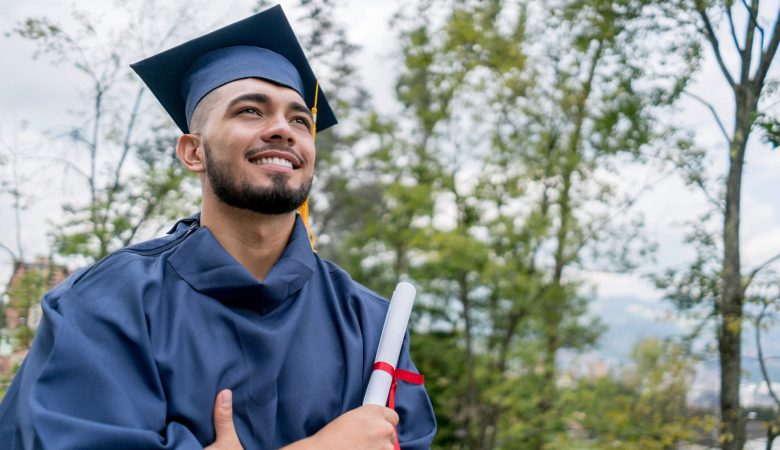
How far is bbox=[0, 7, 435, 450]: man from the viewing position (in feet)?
4.97

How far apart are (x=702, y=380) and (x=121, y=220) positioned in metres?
5.71

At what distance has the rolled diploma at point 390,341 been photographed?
1.82 metres

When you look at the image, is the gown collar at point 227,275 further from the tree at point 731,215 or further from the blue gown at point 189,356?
the tree at point 731,215

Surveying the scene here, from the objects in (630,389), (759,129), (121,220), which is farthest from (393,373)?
(630,389)

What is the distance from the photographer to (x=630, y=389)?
8562 millimetres

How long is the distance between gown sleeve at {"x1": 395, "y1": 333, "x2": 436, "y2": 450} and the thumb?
0.49m

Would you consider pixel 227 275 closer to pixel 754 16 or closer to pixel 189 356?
pixel 189 356

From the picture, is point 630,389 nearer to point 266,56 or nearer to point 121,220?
point 121,220

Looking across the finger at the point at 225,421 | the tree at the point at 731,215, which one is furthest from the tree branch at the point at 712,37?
the finger at the point at 225,421

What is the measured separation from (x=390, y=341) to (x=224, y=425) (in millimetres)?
520

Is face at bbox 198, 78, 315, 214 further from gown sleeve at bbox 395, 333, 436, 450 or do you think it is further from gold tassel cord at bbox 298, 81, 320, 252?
gown sleeve at bbox 395, 333, 436, 450

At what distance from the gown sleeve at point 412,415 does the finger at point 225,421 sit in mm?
495

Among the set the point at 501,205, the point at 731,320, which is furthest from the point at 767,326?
the point at 501,205

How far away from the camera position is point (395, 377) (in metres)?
1.93
